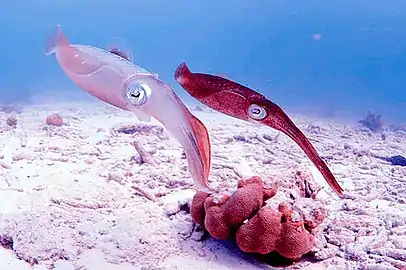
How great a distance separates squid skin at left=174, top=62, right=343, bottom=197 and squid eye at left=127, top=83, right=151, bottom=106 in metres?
0.16

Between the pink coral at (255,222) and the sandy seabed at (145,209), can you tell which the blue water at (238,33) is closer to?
the sandy seabed at (145,209)

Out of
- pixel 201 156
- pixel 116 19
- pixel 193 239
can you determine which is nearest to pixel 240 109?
pixel 201 156

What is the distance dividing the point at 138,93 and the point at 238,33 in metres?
157

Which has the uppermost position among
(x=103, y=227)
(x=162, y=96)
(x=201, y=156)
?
(x=162, y=96)

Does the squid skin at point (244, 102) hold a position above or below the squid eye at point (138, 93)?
above

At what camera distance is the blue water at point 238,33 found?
9294cm

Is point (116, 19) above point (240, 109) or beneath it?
above

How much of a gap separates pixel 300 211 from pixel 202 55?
14831 centimetres

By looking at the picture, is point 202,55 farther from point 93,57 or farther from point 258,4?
point 93,57

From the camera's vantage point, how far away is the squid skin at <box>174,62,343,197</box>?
1770 millimetres

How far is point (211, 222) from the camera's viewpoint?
3721 mm

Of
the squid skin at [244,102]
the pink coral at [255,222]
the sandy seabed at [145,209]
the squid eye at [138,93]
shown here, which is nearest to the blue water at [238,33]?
the sandy seabed at [145,209]

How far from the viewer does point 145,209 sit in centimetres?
457

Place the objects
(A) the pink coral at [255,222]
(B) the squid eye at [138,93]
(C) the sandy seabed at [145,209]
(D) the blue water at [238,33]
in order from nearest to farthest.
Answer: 1. (B) the squid eye at [138,93]
2. (A) the pink coral at [255,222]
3. (C) the sandy seabed at [145,209]
4. (D) the blue water at [238,33]
